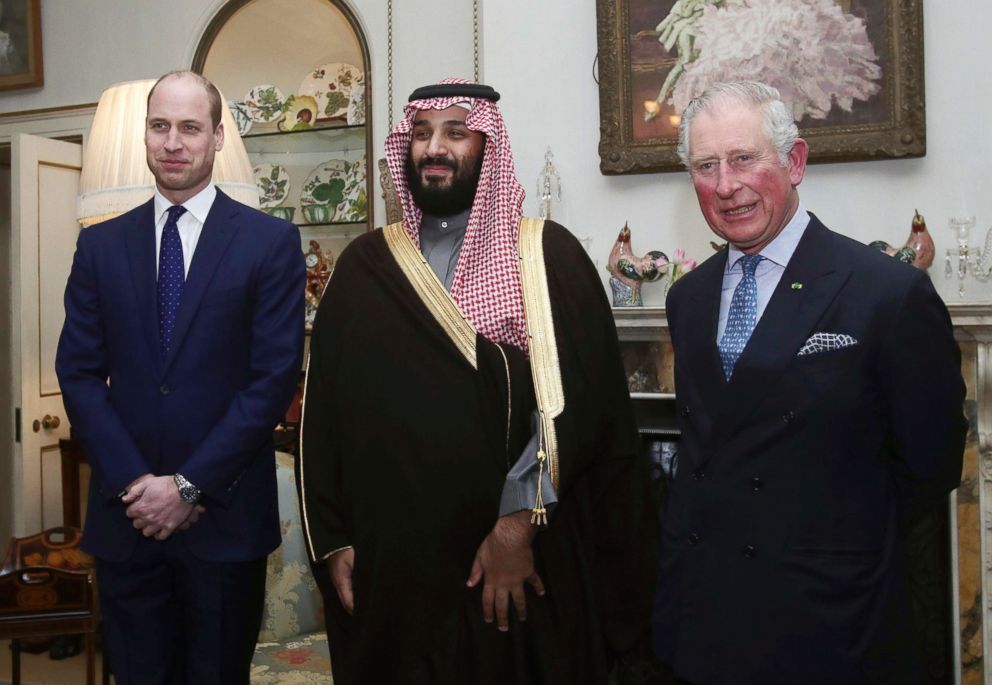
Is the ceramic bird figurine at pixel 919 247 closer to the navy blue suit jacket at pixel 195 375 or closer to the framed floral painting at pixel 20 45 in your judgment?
the navy blue suit jacket at pixel 195 375

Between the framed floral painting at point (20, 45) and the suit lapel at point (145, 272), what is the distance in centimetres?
299

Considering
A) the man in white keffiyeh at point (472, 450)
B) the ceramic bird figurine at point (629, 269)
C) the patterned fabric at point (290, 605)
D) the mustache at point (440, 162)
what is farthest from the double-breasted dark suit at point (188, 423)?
the ceramic bird figurine at point (629, 269)

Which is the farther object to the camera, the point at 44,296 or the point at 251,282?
the point at 44,296

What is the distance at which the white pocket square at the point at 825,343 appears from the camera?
1.46 metres

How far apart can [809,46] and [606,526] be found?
5.99 ft

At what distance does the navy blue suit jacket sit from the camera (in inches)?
74.1

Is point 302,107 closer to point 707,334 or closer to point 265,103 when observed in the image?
point 265,103

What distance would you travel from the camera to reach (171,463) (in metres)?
1.91

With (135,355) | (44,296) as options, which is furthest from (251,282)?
(44,296)

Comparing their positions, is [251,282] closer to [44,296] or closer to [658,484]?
[658,484]

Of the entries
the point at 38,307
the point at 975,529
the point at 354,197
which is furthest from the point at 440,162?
the point at 38,307

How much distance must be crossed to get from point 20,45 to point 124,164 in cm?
217

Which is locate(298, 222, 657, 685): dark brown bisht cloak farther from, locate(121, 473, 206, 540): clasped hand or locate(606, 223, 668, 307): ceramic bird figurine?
locate(606, 223, 668, 307): ceramic bird figurine

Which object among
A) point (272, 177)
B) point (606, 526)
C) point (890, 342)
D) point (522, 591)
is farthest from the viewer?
point (272, 177)
